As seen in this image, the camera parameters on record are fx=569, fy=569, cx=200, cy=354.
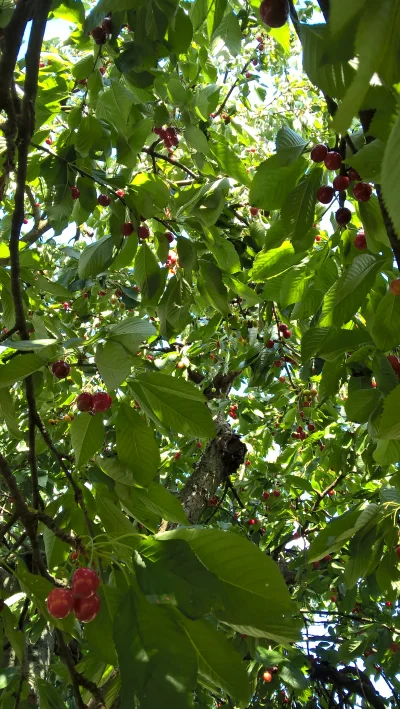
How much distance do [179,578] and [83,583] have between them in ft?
0.82

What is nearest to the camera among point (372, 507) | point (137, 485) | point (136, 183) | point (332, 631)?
point (137, 485)

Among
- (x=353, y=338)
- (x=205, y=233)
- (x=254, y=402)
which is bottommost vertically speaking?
(x=254, y=402)

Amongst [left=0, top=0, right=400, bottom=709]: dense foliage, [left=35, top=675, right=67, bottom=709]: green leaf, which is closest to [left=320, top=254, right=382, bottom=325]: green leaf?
[left=0, top=0, right=400, bottom=709]: dense foliage

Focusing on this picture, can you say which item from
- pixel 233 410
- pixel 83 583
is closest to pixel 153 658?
pixel 83 583

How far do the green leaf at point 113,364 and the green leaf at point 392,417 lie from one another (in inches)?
17.8

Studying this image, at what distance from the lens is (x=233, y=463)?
3.49m

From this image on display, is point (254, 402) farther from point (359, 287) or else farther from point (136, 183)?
point (359, 287)

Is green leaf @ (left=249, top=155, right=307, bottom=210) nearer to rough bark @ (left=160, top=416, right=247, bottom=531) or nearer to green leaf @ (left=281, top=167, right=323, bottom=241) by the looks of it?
green leaf @ (left=281, top=167, right=323, bottom=241)

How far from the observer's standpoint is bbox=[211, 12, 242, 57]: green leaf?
1.66 meters

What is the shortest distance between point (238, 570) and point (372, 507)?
82 cm

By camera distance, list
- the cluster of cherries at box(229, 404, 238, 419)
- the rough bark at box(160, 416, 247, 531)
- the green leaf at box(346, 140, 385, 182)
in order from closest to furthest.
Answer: the green leaf at box(346, 140, 385, 182) → the rough bark at box(160, 416, 247, 531) → the cluster of cherries at box(229, 404, 238, 419)

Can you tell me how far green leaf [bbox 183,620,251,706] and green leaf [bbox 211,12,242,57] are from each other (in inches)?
60.4

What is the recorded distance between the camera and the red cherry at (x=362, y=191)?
3.95ft

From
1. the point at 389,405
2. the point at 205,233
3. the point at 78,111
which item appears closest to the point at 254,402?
the point at 205,233
